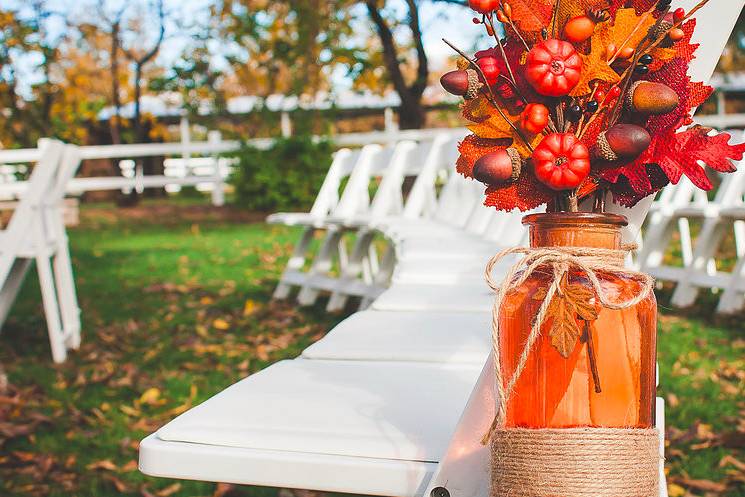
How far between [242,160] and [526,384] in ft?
40.4

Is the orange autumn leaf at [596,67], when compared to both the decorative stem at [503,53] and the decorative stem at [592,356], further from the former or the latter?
the decorative stem at [592,356]

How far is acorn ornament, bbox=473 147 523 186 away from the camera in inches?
40.3

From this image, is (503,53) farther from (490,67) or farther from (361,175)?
(361,175)

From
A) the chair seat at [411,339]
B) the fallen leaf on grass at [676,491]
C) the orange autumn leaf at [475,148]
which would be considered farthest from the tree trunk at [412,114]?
the orange autumn leaf at [475,148]

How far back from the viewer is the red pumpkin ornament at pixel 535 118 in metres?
1.02

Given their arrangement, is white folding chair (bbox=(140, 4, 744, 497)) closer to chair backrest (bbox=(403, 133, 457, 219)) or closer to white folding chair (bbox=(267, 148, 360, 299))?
chair backrest (bbox=(403, 133, 457, 219))

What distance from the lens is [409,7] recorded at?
12.1 meters

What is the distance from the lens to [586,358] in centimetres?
97

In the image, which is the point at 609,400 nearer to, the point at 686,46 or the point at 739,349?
the point at 686,46

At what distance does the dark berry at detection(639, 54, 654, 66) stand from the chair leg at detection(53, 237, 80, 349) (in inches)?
176

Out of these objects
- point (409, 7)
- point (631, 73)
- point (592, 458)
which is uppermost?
point (409, 7)

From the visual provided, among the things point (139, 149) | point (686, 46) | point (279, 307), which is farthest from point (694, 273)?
point (139, 149)

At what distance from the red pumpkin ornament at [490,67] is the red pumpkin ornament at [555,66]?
85mm

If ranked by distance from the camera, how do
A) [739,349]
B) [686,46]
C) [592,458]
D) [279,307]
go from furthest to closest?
[279,307] < [739,349] < [686,46] < [592,458]
